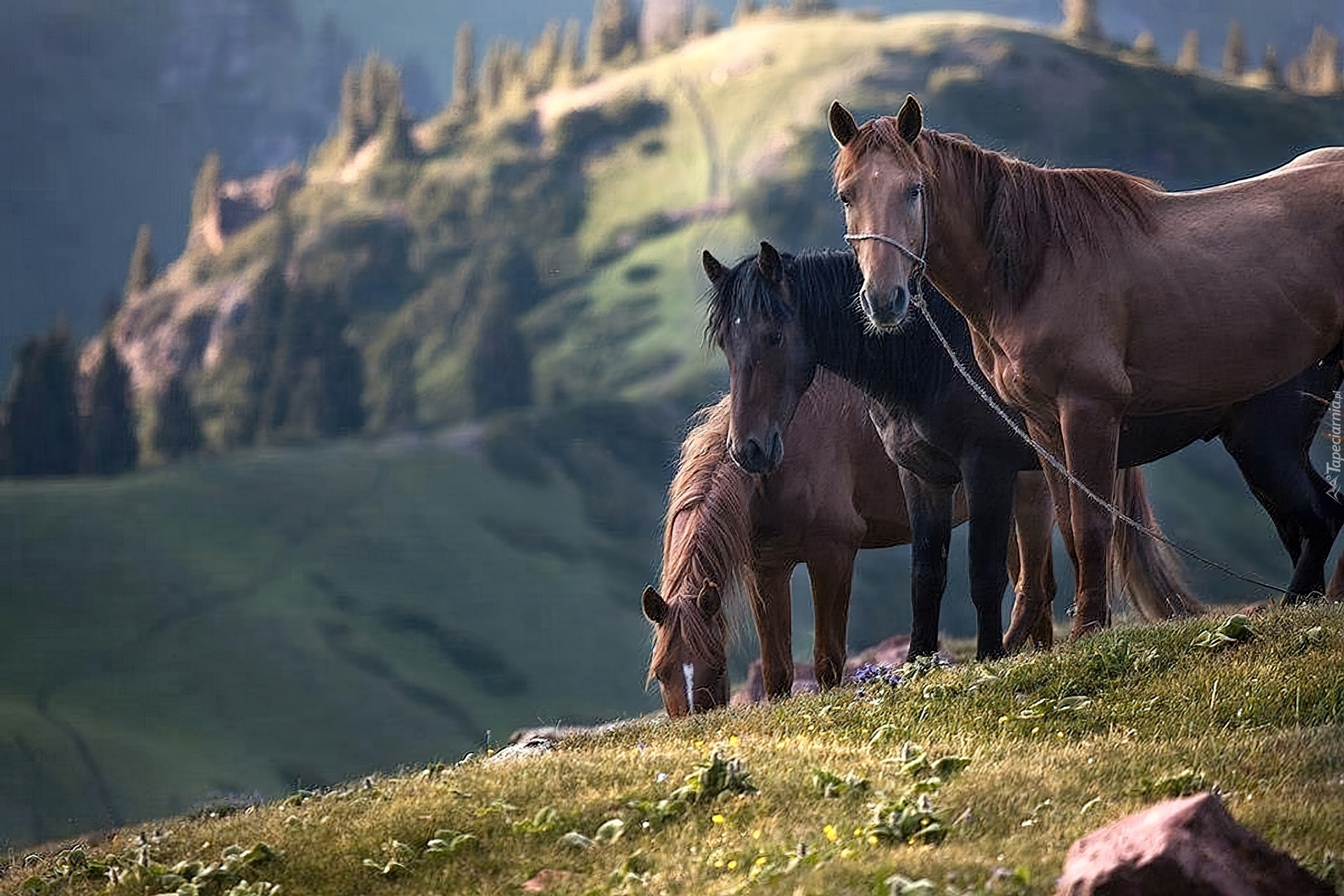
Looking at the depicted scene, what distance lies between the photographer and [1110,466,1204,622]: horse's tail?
16.4 metres

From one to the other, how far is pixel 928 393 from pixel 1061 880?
23.1 ft

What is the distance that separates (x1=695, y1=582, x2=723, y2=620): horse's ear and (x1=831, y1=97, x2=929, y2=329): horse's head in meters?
4.24

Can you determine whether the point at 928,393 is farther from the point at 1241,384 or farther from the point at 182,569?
the point at 182,569

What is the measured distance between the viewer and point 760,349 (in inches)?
530

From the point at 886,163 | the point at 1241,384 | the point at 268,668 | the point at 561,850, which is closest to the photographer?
the point at 561,850

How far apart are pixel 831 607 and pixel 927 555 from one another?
6.30 feet

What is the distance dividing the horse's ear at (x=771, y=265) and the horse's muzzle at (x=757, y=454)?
1.46 metres

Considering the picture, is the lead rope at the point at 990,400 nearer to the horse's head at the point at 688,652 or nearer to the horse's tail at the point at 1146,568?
the horse's tail at the point at 1146,568

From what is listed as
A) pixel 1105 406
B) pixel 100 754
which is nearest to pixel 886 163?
pixel 1105 406

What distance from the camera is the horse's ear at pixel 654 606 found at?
14406 millimetres

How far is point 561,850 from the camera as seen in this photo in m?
8.63

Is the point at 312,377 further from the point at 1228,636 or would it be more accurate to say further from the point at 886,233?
the point at 1228,636

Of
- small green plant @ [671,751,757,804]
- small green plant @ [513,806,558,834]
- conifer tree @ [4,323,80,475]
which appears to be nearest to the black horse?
small green plant @ [671,751,757,804]

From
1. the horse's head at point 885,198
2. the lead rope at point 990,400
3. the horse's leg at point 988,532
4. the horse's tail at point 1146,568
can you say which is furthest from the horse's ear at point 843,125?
the horse's tail at point 1146,568
